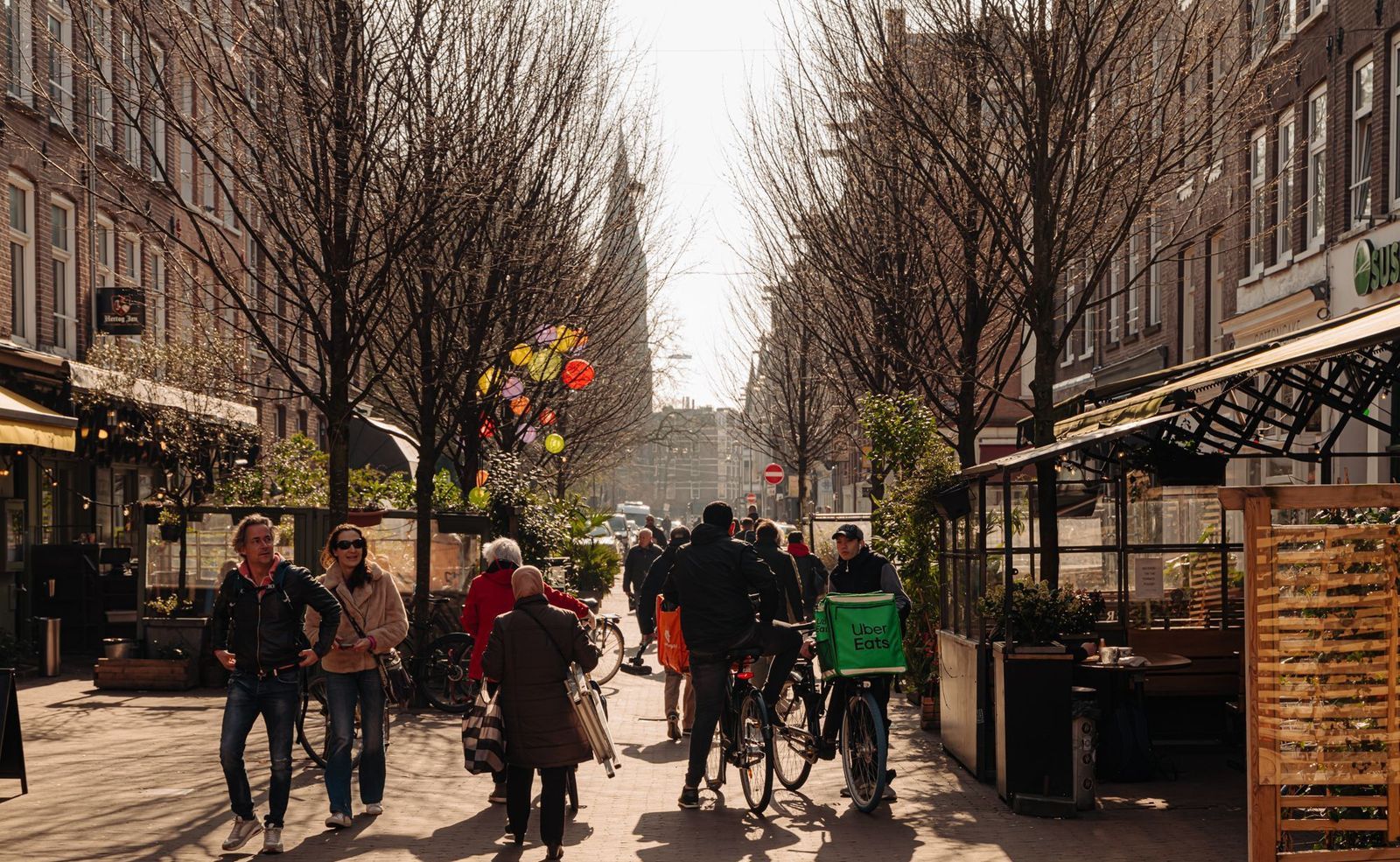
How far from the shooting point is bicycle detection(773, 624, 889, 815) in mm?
9633

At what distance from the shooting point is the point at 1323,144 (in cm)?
2080

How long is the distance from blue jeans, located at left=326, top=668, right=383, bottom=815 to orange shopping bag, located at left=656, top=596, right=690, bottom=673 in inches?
143

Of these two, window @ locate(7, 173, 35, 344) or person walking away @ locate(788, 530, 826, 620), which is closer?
person walking away @ locate(788, 530, 826, 620)

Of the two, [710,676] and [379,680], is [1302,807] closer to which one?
[710,676]

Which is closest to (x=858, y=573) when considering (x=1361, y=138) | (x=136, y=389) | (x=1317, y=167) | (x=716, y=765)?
(x=716, y=765)

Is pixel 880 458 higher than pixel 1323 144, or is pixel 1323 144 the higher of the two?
pixel 1323 144

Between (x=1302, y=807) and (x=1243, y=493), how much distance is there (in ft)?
4.56

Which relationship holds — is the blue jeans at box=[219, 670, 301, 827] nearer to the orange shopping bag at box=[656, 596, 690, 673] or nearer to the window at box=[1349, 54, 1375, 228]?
the orange shopping bag at box=[656, 596, 690, 673]

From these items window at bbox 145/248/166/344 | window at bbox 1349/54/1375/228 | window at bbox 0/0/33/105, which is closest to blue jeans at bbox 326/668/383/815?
window at bbox 0/0/33/105

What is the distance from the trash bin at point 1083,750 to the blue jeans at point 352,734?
4333 mm

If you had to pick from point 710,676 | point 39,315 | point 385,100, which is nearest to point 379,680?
point 710,676

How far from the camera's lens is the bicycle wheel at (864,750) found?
959 cm

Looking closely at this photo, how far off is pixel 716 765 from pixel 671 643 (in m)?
2.67

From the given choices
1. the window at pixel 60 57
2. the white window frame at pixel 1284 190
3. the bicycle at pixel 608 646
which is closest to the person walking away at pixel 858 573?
the bicycle at pixel 608 646
